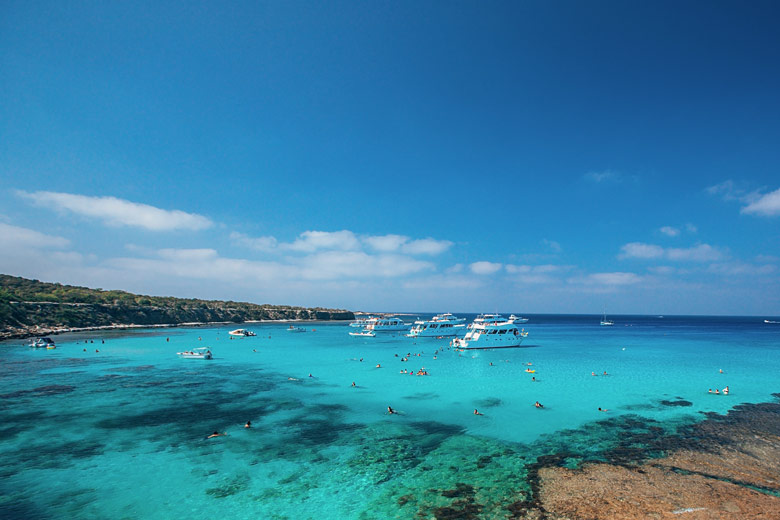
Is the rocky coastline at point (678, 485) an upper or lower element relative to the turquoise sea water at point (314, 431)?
upper

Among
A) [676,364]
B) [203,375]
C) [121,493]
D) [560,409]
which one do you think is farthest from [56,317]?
[676,364]

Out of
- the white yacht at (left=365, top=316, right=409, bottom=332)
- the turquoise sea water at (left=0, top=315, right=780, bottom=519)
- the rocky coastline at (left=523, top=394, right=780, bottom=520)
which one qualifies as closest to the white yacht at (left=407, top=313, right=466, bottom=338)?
the white yacht at (left=365, top=316, right=409, bottom=332)

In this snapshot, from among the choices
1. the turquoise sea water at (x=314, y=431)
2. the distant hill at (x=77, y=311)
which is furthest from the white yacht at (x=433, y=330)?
the distant hill at (x=77, y=311)

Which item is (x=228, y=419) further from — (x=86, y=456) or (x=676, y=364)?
(x=676, y=364)

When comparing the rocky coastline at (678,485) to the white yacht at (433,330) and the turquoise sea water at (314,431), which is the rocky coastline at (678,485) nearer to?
the turquoise sea water at (314,431)

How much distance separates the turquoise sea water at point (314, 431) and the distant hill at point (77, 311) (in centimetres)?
5319

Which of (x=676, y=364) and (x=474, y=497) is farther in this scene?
(x=676, y=364)

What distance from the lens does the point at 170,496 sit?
15406 millimetres

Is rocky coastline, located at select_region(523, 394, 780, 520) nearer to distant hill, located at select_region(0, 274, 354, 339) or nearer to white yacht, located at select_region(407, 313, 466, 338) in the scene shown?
white yacht, located at select_region(407, 313, 466, 338)

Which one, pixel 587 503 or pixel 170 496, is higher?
pixel 587 503

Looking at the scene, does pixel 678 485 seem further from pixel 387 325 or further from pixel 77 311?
pixel 77 311

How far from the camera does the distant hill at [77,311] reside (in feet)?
283

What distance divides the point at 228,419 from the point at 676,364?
57.1 meters

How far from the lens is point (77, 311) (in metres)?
104
